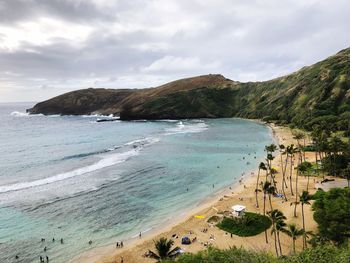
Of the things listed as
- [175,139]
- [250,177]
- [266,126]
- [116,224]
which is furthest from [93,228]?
[266,126]

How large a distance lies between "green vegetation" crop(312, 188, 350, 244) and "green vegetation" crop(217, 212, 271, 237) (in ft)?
27.8

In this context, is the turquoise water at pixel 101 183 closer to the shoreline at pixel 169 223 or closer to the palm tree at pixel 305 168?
the shoreline at pixel 169 223

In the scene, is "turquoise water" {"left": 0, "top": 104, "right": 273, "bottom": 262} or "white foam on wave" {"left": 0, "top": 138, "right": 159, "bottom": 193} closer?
"turquoise water" {"left": 0, "top": 104, "right": 273, "bottom": 262}

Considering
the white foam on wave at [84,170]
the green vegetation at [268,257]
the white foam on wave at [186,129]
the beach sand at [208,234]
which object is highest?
the white foam on wave at [186,129]

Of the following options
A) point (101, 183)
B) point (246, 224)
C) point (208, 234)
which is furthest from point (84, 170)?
point (246, 224)

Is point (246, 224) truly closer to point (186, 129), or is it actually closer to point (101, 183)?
point (101, 183)

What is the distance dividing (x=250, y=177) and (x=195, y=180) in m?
13.9

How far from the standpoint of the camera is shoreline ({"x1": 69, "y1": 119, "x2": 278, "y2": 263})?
147ft

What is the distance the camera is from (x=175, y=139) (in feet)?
449

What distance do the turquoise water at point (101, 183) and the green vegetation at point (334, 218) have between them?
25193 mm

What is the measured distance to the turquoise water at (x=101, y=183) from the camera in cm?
5122

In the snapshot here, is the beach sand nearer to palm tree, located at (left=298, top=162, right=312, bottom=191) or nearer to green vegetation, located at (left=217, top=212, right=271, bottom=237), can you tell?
green vegetation, located at (left=217, top=212, right=271, bottom=237)

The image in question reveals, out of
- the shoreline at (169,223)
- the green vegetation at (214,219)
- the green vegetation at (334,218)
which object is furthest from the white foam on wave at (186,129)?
the green vegetation at (334,218)

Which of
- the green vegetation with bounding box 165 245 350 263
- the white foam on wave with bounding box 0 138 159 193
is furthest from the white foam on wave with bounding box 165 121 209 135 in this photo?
the green vegetation with bounding box 165 245 350 263
